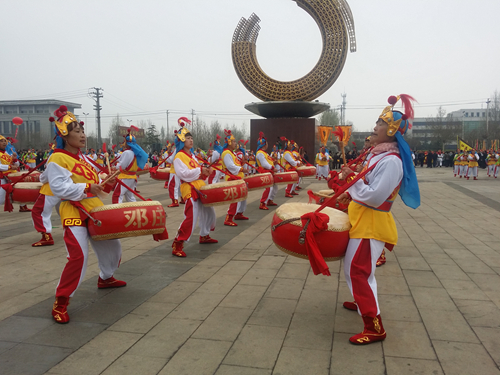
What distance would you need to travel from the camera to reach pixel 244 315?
3.45 metres

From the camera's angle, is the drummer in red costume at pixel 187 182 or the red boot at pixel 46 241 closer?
the drummer in red costume at pixel 187 182

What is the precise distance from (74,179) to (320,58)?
19.2m

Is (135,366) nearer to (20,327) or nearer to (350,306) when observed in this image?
(20,327)

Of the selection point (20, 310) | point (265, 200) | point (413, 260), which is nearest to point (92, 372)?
point (20, 310)

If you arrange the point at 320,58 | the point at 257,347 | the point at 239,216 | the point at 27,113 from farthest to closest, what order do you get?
the point at 27,113 → the point at 320,58 → the point at 239,216 → the point at 257,347

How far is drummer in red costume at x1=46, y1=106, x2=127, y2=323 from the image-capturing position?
3.31 metres

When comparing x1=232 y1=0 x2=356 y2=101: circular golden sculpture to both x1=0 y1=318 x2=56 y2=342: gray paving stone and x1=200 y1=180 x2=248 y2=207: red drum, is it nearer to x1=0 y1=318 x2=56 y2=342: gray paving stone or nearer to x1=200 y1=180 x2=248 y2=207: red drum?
x1=200 y1=180 x2=248 y2=207: red drum

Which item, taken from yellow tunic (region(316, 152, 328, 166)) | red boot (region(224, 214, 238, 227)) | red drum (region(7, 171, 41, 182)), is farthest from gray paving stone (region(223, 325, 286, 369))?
yellow tunic (region(316, 152, 328, 166))

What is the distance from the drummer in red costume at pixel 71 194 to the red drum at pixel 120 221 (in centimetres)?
12

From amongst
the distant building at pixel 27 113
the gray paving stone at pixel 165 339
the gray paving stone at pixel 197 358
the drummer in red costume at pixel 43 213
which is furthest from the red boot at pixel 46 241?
the distant building at pixel 27 113

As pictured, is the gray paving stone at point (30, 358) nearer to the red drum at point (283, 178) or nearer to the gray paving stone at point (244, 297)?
the gray paving stone at point (244, 297)

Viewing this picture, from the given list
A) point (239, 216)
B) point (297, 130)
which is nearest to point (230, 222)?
point (239, 216)

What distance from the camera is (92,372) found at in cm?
254

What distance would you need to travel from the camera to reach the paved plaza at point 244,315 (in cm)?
265
